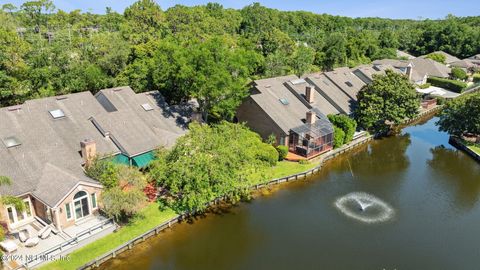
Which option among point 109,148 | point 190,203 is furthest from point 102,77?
point 190,203

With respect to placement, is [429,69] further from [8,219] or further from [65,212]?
[8,219]

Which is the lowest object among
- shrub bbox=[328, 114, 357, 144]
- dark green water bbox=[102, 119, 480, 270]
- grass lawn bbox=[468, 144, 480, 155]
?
dark green water bbox=[102, 119, 480, 270]

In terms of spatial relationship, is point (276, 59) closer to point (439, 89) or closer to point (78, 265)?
point (439, 89)

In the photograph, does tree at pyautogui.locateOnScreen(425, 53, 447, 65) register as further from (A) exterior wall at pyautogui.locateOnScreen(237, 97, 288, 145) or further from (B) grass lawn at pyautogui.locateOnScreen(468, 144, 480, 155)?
(A) exterior wall at pyautogui.locateOnScreen(237, 97, 288, 145)

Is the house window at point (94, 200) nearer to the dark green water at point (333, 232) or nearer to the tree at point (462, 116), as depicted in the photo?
the dark green water at point (333, 232)

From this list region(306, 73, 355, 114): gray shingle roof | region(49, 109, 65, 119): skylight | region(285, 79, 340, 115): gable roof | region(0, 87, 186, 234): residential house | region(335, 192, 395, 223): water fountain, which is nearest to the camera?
region(0, 87, 186, 234): residential house

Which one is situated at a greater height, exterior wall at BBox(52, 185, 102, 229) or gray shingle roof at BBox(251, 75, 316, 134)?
gray shingle roof at BBox(251, 75, 316, 134)

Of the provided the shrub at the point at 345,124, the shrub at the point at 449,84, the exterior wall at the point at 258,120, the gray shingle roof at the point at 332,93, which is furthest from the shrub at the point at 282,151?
the shrub at the point at 449,84

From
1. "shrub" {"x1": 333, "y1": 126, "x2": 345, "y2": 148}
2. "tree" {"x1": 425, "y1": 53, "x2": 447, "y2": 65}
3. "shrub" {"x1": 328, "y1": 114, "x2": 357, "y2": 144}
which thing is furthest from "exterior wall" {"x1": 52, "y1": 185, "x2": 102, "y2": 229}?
"tree" {"x1": 425, "y1": 53, "x2": 447, "y2": 65}
